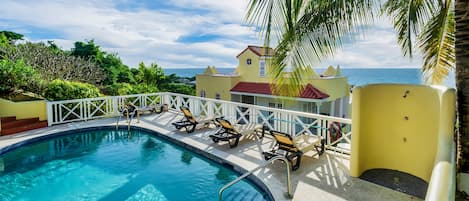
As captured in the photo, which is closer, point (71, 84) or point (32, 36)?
point (71, 84)

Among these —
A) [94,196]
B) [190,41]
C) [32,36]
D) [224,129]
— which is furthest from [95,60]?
[94,196]

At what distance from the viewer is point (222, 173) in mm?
6164

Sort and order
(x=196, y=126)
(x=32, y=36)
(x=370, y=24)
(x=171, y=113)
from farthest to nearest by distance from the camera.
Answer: (x=32, y=36) < (x=171, y=113) < (x=196, y=126) < (x=370, y=24)

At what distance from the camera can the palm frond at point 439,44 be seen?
5312 mm

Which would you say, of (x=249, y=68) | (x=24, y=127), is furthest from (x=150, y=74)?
(x=24, y=127)

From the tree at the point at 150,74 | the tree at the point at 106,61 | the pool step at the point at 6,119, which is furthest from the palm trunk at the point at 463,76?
the tree at the point at 106,61

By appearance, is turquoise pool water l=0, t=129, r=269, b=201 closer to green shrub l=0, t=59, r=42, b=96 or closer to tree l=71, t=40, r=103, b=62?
green shrub l=0, t=59, r=42, b=96

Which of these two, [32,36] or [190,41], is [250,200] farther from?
[190,41]

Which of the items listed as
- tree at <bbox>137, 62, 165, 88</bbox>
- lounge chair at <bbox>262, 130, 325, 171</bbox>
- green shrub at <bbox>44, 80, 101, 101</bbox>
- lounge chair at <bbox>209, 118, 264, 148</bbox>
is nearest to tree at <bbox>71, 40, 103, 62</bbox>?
tree at <bbox>137, 62, 165, 88</bbox>

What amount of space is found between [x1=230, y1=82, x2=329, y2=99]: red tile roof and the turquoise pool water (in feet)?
33.4

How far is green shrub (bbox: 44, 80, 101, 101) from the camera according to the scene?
10.6m

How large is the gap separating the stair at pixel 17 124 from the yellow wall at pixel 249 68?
13133mm

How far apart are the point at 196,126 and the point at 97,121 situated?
4405 millimetres

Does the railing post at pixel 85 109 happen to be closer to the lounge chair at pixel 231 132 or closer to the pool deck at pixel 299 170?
the pool deck at pixel 299 170
